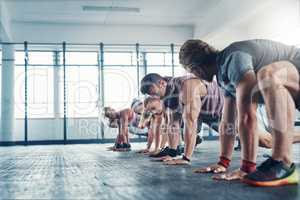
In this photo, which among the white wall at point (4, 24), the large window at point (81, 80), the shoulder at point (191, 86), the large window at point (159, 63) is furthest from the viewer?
the large window at point (159, 63)

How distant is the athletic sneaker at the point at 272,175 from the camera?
1.61m

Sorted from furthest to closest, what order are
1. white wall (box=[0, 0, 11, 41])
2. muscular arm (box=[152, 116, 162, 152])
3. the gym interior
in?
the gym interior
white wall (box=[0, 0, 11, 41])
muscular arm (box=[152, 116, 162, 152])

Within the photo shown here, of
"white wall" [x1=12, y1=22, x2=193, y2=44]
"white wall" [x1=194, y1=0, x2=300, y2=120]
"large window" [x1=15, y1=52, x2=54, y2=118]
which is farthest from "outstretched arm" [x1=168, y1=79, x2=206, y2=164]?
"large window" [x1=15, y1=52, x2=54, y2=118]

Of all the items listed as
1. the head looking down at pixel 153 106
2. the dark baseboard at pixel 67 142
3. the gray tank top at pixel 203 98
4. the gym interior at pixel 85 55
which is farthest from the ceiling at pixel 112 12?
the gray tank top at pixel 203 98

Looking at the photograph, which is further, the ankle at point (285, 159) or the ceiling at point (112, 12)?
the ceiling at point (112, 12)

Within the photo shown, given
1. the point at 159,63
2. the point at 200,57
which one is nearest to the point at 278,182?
the point at 200,57

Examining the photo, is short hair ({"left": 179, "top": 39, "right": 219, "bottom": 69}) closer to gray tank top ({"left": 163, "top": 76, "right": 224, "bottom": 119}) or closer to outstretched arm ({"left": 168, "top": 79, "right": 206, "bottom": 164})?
outstretched arm ({"left": 168, "top": 79, "right": 206, "bottom": 164})

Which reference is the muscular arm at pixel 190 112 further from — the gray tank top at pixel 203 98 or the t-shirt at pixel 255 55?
the t-shirt at pixel 255 55

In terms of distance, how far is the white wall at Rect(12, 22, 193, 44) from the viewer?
1002 centimetres

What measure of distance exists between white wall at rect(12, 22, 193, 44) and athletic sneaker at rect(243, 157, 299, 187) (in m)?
8.98

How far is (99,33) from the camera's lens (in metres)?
10.3

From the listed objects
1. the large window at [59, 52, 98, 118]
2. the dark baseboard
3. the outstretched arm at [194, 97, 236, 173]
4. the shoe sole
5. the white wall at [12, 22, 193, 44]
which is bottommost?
the dark baseboard

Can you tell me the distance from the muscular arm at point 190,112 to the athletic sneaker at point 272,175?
109 centimetres

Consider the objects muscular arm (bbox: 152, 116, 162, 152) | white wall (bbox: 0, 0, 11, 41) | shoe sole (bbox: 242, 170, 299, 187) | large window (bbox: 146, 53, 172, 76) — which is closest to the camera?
shoe sole (bbox: 242, 170, 299, 187)
